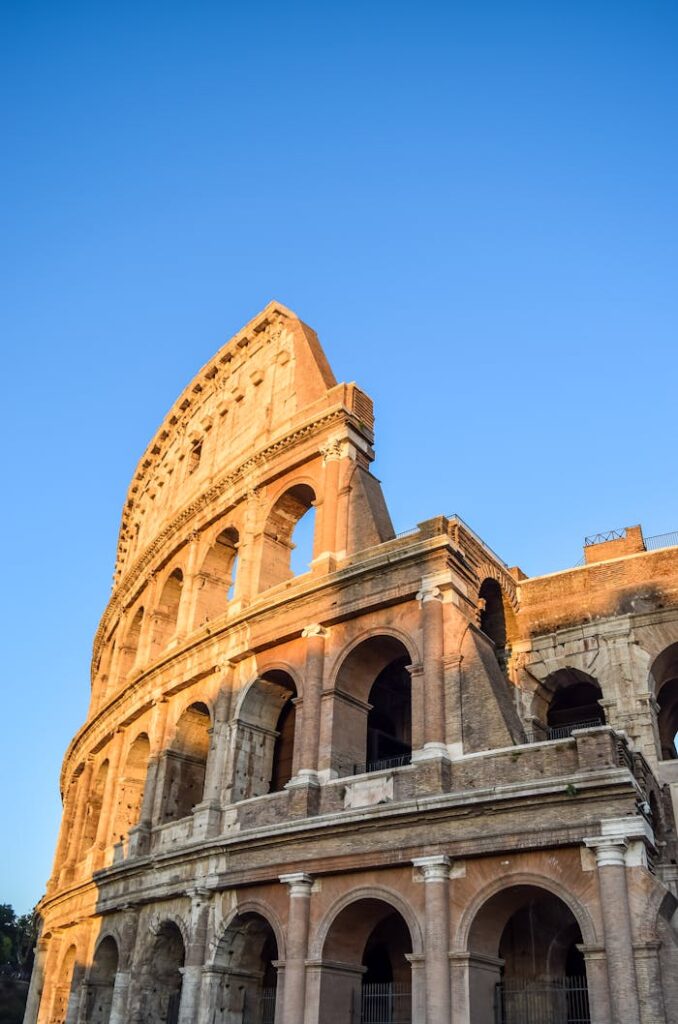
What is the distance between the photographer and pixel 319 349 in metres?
24.3

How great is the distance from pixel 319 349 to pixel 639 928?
1642 cm

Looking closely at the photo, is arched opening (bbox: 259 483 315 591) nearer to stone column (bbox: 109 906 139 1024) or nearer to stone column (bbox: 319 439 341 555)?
stone column (bbox: 319 439 341 555)

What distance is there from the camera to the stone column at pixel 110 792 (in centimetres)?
2256

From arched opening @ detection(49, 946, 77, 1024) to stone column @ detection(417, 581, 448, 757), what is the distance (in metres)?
13.8

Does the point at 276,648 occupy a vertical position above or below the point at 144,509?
below

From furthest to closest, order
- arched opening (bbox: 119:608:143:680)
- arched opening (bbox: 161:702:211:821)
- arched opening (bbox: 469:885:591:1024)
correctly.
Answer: arched opening (bbox: 119:608:143:680) → arched opening (bbox: 161:702:211:821) → arched opening (bbox: 469:885:591:1024)

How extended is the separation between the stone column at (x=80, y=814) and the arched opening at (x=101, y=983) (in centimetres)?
473

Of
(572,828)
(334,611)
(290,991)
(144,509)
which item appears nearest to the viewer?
(572,828)

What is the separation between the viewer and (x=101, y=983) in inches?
827

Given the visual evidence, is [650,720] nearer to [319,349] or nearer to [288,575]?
[288,575]

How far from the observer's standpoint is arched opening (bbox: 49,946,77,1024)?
2338 centimetres

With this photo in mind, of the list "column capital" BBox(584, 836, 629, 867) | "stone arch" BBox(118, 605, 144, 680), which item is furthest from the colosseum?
"stone arch" BBox(118, 605, 144, 680)

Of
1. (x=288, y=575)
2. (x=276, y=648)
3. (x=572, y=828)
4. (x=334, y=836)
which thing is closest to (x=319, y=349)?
(x=288, y=575)

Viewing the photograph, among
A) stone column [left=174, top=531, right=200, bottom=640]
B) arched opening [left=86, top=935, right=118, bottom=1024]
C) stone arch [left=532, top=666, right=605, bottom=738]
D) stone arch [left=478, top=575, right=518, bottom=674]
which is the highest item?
stone column [left=174, top=531, right=200, bottom=640]
